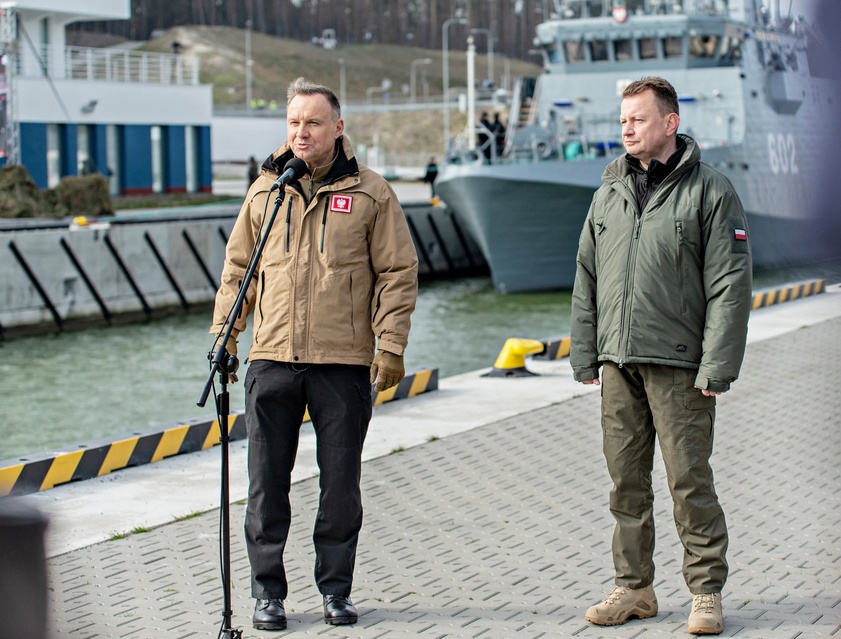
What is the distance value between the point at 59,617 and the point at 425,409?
495 centimetres

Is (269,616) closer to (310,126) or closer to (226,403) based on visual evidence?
(226,403)

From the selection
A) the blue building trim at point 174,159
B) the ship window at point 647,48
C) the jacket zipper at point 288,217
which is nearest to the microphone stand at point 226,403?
the jacket zipper at point 288,217

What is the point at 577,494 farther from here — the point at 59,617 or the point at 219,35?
the point at 219,35

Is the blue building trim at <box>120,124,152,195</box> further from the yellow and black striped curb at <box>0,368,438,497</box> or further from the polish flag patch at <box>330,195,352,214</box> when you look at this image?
the polish flag patch at <box>330,195,352,214</box>

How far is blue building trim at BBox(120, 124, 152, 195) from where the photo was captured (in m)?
41.2

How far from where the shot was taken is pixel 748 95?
1151 inches

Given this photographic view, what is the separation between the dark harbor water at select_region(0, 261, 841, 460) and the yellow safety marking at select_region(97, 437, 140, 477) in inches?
163

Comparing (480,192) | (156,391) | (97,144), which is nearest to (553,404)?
(156,391)

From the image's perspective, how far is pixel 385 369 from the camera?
4.50 m

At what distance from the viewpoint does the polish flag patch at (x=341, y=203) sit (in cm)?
458

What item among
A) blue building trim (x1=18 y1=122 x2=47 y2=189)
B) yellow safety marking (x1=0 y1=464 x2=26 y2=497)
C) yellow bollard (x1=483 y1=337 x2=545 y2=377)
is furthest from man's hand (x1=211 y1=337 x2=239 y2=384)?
blue building trim (x1=18 y1=122 x2=47 y2=189)

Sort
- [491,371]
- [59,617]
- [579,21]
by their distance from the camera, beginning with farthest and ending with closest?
[579,21] → [491,371] → [59,617]

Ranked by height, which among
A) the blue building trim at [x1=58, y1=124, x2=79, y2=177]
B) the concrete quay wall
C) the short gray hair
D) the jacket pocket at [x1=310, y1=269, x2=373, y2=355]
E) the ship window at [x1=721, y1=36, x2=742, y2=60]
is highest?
the ship window at [x1=721, y1=36, x2=742, y2=60]

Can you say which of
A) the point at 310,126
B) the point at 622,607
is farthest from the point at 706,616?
the point at 310,126
